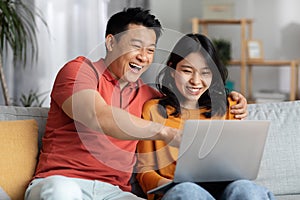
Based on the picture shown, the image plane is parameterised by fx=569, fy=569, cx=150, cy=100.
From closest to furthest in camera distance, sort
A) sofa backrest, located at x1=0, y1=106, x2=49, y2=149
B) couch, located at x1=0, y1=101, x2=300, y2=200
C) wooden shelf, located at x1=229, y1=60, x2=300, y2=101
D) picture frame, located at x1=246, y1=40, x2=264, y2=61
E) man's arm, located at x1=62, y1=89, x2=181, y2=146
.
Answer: man's arm, located at x1=62, y1=89, x2=181, y2=146 → couch, located at x1=0, y1=101, x2=300, y2=200 → sofa backrest, located at x1=0, y1=106, x2=49, y2=149 → wooden shelf, located at x1=229, y1=60, x2=300, y2=101 → picture frame, located at x1=246, y1=40, x2=264, y2=61

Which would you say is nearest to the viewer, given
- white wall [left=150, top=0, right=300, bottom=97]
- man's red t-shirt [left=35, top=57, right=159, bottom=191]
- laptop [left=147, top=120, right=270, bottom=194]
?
laptop [left=147, top=120, right=270, bottom=194]

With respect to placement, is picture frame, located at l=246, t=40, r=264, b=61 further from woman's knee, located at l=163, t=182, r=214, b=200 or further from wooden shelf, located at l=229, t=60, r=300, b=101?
woman's knee, located at l=163, t=182, r=214, b=200

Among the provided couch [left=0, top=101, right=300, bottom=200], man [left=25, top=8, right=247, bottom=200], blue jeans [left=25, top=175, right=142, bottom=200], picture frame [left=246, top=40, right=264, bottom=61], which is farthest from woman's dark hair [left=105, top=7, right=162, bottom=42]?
picture frame [left=246, top=40, right=264, bottom=61]

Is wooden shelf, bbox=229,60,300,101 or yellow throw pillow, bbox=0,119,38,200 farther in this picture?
wooden shelf, bbox=229,60,300,101

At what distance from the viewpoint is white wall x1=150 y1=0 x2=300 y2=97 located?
4953mm

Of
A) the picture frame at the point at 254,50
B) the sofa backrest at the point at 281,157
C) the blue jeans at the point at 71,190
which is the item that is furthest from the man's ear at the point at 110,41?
the picture frame at the point at 254,50

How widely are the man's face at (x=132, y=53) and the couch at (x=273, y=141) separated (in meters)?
0.35

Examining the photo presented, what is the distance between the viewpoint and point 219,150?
165 cm

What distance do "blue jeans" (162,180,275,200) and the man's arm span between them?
0.13 m

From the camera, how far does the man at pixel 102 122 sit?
1.71m

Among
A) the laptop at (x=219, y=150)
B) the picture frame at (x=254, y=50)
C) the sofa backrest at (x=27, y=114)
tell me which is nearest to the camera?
the laptop at (x=219, y=150)

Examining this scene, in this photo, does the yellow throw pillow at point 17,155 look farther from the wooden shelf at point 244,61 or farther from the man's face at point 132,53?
the wooden shelf at point 244,61

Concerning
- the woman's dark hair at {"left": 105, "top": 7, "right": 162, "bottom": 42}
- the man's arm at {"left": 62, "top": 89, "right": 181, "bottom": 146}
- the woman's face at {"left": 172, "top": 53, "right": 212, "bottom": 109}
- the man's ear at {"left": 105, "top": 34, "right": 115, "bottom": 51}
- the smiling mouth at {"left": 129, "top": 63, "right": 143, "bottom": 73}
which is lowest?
the man's arm at {"left": 62, "top": 89, "right": 181, "bottom": 146}

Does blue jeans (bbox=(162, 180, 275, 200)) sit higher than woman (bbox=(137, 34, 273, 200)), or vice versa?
woman (bbox=(137, 34, 273, 200))
